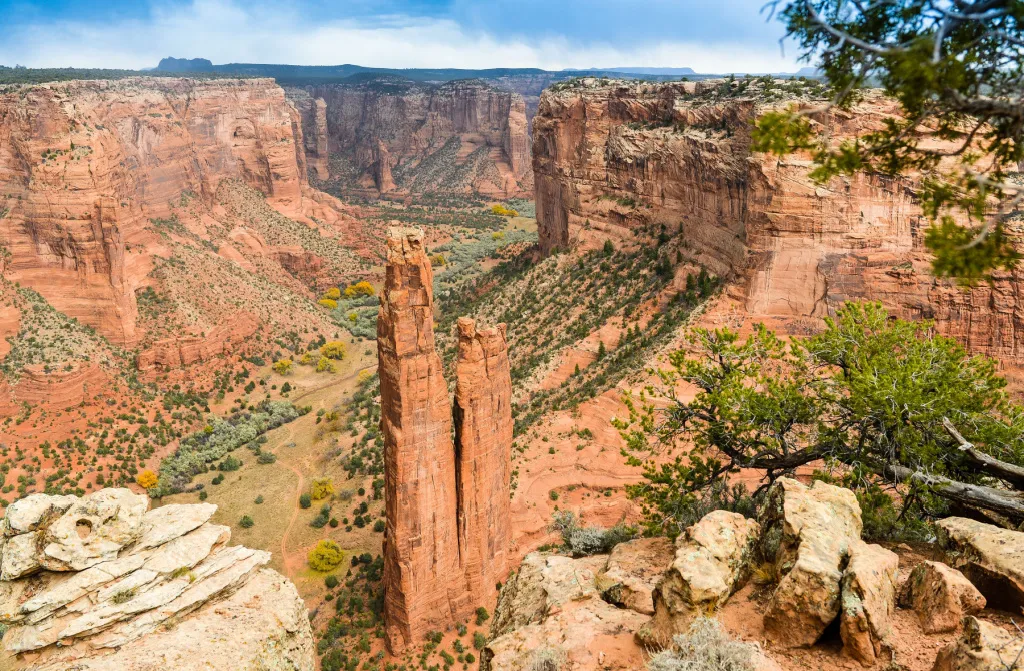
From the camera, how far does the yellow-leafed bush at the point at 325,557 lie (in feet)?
118

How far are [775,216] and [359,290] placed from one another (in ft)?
214

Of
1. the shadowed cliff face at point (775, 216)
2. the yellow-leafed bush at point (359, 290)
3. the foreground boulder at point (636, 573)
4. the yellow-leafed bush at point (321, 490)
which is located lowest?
the yellow-leafed bush at point (321, 490)

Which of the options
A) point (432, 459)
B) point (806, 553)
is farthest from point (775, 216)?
point (806, 553)

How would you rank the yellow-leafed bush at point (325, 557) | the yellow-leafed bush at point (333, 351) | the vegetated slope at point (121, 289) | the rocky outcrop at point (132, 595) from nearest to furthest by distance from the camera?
1. the rocky outcrop at point (132, 595)
2. the yellow-leafed bush at point (325, 557)
3. the vegetated slope at point (121, 289)
4. the yellow-leafed bush at point (333, 351)

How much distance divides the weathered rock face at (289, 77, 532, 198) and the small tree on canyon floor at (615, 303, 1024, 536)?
136 meters

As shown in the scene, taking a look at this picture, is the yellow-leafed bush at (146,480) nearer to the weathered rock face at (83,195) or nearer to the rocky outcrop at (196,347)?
the rocky outcrop at (196,347)

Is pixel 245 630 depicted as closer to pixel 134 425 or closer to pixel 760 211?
pixel 760 211

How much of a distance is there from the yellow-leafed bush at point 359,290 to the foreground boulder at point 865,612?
86.0m

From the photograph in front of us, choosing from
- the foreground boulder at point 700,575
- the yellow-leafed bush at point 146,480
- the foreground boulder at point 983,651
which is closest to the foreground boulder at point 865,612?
the foreground boulder at point 983,651

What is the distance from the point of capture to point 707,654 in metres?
9.61

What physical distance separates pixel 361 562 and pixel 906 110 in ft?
110

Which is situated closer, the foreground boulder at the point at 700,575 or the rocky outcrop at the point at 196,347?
the foreground boulder at the point at 700,575

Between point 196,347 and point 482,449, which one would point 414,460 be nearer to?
point 482,449

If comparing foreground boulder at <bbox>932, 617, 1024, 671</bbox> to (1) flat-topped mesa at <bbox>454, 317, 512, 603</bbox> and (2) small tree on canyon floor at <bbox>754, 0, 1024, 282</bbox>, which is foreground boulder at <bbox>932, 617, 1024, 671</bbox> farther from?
(1) flat-topped mesa at <bbox>454, 317, 512, 603</bbox>
